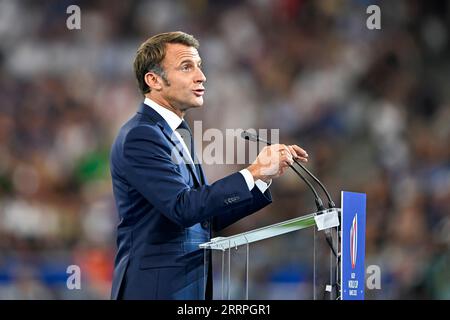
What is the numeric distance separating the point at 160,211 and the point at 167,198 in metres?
0.05

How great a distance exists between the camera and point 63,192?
5.26 metres

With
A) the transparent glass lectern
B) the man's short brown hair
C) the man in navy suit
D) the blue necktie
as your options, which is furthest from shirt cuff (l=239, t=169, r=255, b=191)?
the man's short brown hair

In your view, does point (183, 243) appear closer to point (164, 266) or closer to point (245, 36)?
point (164, 266)

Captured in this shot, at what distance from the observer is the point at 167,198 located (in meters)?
2.18

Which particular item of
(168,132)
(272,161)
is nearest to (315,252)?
(272,161)

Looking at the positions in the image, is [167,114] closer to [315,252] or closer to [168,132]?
[168,132]

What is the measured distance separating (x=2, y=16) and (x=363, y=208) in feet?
13.4

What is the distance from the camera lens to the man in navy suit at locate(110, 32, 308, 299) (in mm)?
2188

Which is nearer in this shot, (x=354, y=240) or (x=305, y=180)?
(x=354, y=240)

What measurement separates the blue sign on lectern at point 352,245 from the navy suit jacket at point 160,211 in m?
0.30

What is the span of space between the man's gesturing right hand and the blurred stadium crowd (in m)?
2.72

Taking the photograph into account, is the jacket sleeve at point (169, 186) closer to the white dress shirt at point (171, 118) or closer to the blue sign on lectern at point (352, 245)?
the white dress shirt at point (171, 118)

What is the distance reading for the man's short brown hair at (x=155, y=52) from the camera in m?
2.54

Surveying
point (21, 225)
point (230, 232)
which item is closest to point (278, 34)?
point (230, 232)
